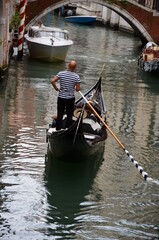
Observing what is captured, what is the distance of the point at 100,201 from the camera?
3689mm

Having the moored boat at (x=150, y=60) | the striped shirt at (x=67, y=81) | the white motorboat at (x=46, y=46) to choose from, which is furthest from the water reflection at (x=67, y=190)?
the white motorboat at (x=46, y=46)

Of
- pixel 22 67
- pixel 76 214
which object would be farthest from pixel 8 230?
pixel 22 67

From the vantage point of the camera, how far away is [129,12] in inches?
468

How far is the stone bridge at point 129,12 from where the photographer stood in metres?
11.1

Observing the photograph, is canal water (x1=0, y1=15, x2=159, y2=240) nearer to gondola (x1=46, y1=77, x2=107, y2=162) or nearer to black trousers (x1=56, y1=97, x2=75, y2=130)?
gondola (x1=46, y1=77, x2=107, y2=162)

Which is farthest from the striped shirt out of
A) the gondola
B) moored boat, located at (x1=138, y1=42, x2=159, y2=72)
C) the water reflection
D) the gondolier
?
moored boat, located at (x1=138, y1=42, x2=159, y2=72)

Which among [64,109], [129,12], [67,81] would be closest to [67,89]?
[67,81]

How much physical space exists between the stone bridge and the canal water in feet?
12.5

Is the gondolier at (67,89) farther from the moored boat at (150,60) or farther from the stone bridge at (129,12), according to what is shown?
the stone bridge at (129,12)

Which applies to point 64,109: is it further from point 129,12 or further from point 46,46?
point 129,12

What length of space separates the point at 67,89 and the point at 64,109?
162 millimetres

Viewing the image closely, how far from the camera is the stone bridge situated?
1112cm

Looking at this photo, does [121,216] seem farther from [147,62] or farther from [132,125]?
[147,62]

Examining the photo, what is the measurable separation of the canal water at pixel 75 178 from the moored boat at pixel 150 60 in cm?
167
